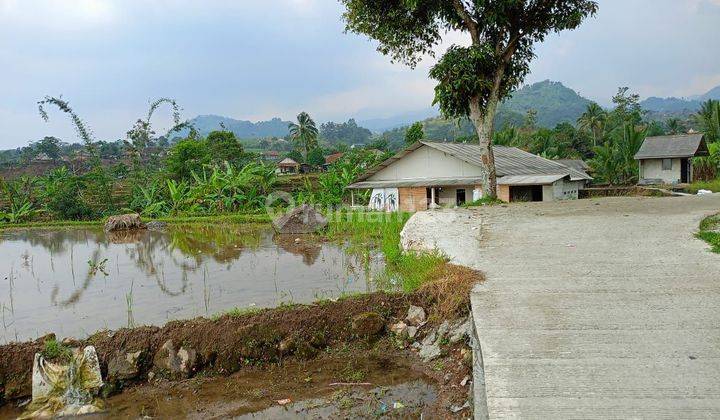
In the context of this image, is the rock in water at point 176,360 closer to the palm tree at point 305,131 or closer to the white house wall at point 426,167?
the white house wall at point 426,167

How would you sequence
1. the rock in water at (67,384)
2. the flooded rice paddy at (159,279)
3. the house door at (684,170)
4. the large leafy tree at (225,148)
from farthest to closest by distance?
1. the large leafy tree at (225,148)
2. the house door at (684,170)
3. the flooded rice paddy at (159,279)
4. the rock in water at (67,384)

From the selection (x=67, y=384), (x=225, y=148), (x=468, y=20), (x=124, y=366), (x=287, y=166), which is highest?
(x=468, y=20)

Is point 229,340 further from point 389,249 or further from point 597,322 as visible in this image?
point 389,249

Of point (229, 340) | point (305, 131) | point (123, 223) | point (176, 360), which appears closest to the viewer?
point (176, 360)

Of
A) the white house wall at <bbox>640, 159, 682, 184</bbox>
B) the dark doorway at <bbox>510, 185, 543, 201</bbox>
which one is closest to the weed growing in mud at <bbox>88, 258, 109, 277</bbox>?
the dark doorway at <bbox>510, 185, 543, 201</bbox>

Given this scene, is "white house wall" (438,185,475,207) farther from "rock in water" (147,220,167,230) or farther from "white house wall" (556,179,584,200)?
"rock in water" (147,220,167,230)

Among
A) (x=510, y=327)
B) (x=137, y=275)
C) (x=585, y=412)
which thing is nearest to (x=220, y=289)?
(x=137, y=275)

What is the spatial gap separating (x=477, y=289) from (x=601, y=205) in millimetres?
8481

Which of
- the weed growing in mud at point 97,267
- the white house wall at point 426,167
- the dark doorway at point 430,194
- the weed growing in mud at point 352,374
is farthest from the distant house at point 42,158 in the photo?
the weed growing in mud at point 352,374

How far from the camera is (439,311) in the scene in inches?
252

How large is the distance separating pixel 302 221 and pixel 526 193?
11.6 metres

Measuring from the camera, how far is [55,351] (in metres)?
6.06

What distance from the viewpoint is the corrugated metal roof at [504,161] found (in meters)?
25.2

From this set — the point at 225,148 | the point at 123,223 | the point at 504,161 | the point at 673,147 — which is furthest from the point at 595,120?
the point at 123,223
